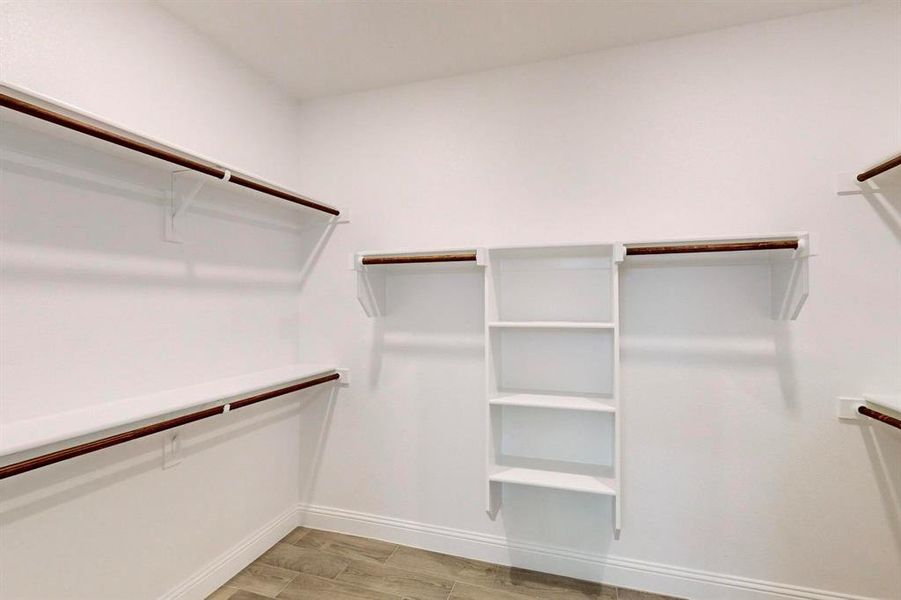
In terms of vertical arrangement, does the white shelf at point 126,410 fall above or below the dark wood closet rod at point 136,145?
below

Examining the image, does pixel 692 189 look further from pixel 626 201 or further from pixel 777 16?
pixel 777 16

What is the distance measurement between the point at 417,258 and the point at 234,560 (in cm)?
166

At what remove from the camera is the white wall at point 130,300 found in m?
1.37

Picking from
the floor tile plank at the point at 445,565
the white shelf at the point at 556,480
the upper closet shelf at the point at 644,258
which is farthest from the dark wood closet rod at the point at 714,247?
the floor tile plank at the point at 445,565

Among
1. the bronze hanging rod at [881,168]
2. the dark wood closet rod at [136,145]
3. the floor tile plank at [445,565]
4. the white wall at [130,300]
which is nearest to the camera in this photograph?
the dark wood closet rod at [136,145]

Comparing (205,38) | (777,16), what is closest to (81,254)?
(205,38)

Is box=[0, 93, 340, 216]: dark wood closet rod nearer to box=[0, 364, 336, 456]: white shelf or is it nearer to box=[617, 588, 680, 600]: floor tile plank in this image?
box=[0, 364, 336, 456]: white shelf

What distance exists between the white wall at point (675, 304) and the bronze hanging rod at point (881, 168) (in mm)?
75

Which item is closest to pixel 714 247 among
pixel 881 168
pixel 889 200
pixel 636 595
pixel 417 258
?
pixel 881 168

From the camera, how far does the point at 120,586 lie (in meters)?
1.61

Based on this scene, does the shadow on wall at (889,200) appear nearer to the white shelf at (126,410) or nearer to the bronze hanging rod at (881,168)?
the bronze hanging rod at (881,168)

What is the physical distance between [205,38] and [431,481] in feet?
7.81

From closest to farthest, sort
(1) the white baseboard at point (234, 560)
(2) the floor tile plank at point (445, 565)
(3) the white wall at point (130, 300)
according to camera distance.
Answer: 1. (3) the white wall at point (130, 300)
2. (1) the white baseboard at point (234, 560)
3. (2) the floor tile plank at point (445, 565)

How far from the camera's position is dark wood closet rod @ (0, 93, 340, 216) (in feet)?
3.73
